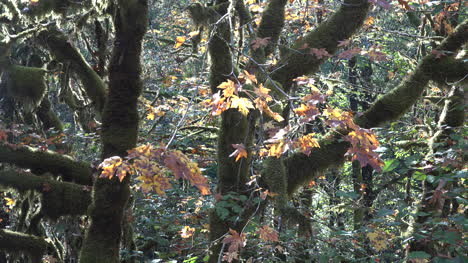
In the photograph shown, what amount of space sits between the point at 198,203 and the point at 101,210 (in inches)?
98.2

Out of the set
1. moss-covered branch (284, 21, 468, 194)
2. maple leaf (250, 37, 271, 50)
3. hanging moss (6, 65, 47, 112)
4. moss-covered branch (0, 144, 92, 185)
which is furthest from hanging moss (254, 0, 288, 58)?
hanging moss (6, 65, 47, 112)

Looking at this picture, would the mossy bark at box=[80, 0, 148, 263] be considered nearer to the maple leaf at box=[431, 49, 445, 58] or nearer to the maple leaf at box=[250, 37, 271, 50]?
the maple leaf at box=[250, 37, 271, 50]

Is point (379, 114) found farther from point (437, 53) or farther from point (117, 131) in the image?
point (117, 131)

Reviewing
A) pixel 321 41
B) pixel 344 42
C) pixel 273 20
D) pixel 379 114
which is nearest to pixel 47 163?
pixel 273 20

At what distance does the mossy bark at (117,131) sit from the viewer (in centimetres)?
378

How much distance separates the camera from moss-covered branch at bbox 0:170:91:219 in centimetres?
489

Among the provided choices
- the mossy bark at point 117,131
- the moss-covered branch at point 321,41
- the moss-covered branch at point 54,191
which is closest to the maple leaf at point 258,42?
the moss-covered branch at point 321,41

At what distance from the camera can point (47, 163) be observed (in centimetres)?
518

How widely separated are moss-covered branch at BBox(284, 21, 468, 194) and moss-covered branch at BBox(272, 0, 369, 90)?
2.67 feet

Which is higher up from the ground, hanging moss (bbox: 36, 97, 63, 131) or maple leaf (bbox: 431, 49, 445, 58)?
maple leaf (bbox: 431, 49, 445, 58)

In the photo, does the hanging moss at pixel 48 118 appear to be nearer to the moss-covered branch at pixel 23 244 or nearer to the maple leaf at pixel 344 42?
the moss-covered branch at pixel 23 244

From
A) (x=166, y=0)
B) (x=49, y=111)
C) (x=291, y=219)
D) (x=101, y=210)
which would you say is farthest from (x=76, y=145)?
(x=166, y=0)

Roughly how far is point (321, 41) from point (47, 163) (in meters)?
3.51

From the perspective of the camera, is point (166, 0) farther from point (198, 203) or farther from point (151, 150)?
point (151, 150)
